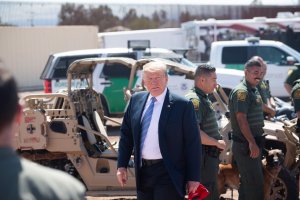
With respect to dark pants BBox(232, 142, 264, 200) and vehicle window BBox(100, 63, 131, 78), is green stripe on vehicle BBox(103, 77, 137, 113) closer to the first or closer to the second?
vehicle window BBox(100, 63, 131, 78)

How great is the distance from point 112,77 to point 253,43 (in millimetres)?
4764

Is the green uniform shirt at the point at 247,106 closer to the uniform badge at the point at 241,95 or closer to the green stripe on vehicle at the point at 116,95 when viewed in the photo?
the uniform badge at the point at 241,95

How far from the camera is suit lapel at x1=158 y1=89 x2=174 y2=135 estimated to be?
432 cm

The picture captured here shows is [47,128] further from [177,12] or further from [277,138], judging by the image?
[177,12]

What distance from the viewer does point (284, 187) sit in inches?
251

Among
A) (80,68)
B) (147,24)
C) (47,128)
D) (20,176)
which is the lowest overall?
(147,24)

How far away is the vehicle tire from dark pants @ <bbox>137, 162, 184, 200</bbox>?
2.30m

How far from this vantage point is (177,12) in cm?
4500

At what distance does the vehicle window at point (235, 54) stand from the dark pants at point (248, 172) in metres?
11.0

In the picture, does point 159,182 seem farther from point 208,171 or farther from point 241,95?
point 241,95

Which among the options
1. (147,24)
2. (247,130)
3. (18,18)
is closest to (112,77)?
(247,130)

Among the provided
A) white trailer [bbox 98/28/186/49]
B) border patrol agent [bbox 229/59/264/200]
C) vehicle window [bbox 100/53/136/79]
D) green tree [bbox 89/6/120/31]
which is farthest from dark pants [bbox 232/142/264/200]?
green tree [bbox 89/6/120/31]

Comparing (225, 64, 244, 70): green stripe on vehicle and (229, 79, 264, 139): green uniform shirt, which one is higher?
(229, 79, 264, 139): green uniform shirt

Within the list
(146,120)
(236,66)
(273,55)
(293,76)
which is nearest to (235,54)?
(236,66)
